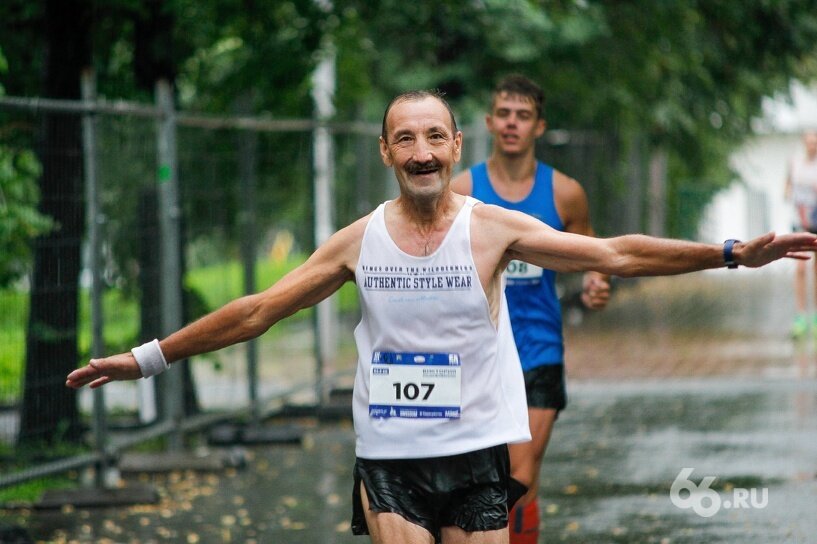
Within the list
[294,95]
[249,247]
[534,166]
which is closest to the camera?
[534,166]

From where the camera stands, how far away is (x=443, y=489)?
5.11m

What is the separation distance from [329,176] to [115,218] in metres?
3.85

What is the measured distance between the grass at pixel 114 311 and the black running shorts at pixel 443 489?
493cm

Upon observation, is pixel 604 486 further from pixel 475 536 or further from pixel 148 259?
pixel 475 536

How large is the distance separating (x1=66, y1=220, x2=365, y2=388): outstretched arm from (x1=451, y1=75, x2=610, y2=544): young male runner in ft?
6.96

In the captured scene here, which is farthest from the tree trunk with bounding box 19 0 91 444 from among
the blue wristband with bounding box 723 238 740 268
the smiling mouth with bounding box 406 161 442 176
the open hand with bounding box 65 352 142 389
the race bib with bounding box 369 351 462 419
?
the blue wristband with bounding box 723 238 740 268

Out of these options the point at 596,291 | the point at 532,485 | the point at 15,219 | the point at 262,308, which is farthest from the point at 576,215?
the point at 15,219

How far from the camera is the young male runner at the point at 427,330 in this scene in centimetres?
503

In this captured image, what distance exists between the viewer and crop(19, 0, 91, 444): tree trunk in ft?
32.2

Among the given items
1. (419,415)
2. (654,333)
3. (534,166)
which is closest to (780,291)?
(654,333)

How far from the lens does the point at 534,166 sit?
7434 mm

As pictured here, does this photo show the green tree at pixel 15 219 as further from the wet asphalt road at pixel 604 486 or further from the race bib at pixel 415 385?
the race bib at pixel 415 385

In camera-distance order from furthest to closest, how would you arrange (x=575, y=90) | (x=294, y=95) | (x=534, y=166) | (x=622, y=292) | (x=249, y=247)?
(x=622, y=292) < (x=575, y=90) < (x=294, y=95) < (x=249, y=247) < (x=534, y=166)

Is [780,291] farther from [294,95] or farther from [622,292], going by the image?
[294,95]
